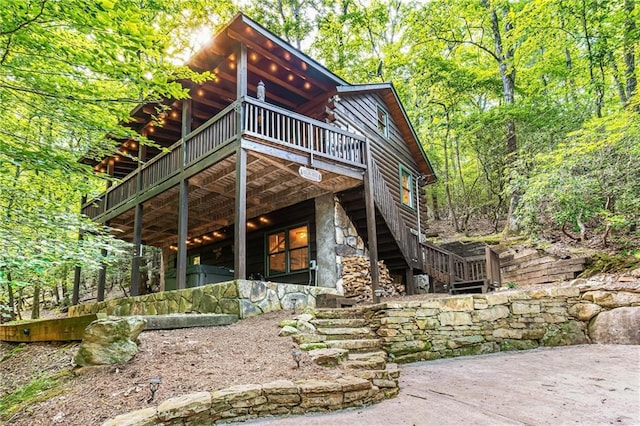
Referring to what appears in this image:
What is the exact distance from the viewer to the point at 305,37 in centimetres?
2389

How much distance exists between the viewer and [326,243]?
1029 centimetres

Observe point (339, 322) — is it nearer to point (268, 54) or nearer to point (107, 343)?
point (107, 343)

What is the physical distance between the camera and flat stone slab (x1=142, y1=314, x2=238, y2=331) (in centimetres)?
530

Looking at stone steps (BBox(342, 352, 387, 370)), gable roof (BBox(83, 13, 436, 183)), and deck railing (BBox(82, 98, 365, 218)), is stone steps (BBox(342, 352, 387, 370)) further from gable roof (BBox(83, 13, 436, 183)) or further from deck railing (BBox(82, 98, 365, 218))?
gable roof (BBox(83, 13, 436, 183))

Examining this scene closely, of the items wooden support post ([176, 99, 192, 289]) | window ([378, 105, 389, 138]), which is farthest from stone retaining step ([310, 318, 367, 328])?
window ([378, 105, 389, 138])

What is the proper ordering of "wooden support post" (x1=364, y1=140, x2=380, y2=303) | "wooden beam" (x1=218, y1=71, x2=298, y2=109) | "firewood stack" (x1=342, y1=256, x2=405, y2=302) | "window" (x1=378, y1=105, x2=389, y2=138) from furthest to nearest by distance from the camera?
1. "window" (x1=378, y1=105, x2=389, y2=138)
2. "wooden beam" (x1=218, y1=71, x2=298, y2=109)
3. "firewood stack" (x1=342, y1=256, x2=405, y2=302)
4. "wooden support post" (x1=364, y1=140, x2=380, y2=303)

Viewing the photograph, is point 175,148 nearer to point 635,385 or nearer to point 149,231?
point 149,231

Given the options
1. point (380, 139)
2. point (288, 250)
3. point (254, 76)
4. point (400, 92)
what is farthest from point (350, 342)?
point (400, 92)

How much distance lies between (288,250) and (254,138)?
467 centimetres

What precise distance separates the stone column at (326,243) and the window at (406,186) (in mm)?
4954

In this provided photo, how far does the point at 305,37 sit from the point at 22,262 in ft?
74.9

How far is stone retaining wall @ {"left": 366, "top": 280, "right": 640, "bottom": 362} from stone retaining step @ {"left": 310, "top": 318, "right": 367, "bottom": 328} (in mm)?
185

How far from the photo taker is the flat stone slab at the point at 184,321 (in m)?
5.30

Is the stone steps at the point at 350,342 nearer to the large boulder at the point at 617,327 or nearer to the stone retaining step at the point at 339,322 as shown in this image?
the stone retaining step at the point at 339,322
